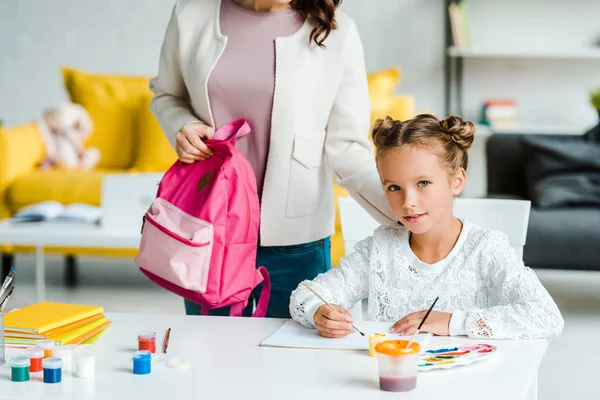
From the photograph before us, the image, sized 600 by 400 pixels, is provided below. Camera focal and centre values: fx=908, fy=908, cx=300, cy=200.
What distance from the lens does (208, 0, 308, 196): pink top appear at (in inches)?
74.8

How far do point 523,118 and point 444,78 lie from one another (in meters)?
0.56

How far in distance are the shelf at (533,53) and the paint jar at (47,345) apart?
437cm

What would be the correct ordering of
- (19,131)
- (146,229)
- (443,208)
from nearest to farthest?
(443,208), (146,229), (19,131)

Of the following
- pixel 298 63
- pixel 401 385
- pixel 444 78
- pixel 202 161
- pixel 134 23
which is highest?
pixel 134 23

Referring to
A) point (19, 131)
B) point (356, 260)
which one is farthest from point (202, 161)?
point (19, 131)

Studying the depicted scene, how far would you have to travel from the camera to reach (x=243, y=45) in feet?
6.31

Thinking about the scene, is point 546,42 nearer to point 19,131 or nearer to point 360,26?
point 360,26

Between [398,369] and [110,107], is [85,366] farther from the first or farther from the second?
[110,107]

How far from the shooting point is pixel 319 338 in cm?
150

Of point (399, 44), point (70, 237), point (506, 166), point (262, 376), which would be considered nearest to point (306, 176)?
point (262, 376)

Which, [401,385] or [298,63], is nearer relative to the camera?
[401,385]

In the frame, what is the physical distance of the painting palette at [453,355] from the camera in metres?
1.30

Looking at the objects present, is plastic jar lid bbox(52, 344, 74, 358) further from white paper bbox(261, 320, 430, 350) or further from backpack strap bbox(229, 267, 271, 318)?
backpack strap bbox(229, 267, 271, 318)

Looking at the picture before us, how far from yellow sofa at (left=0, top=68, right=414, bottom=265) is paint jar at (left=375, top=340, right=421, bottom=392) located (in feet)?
8.93
